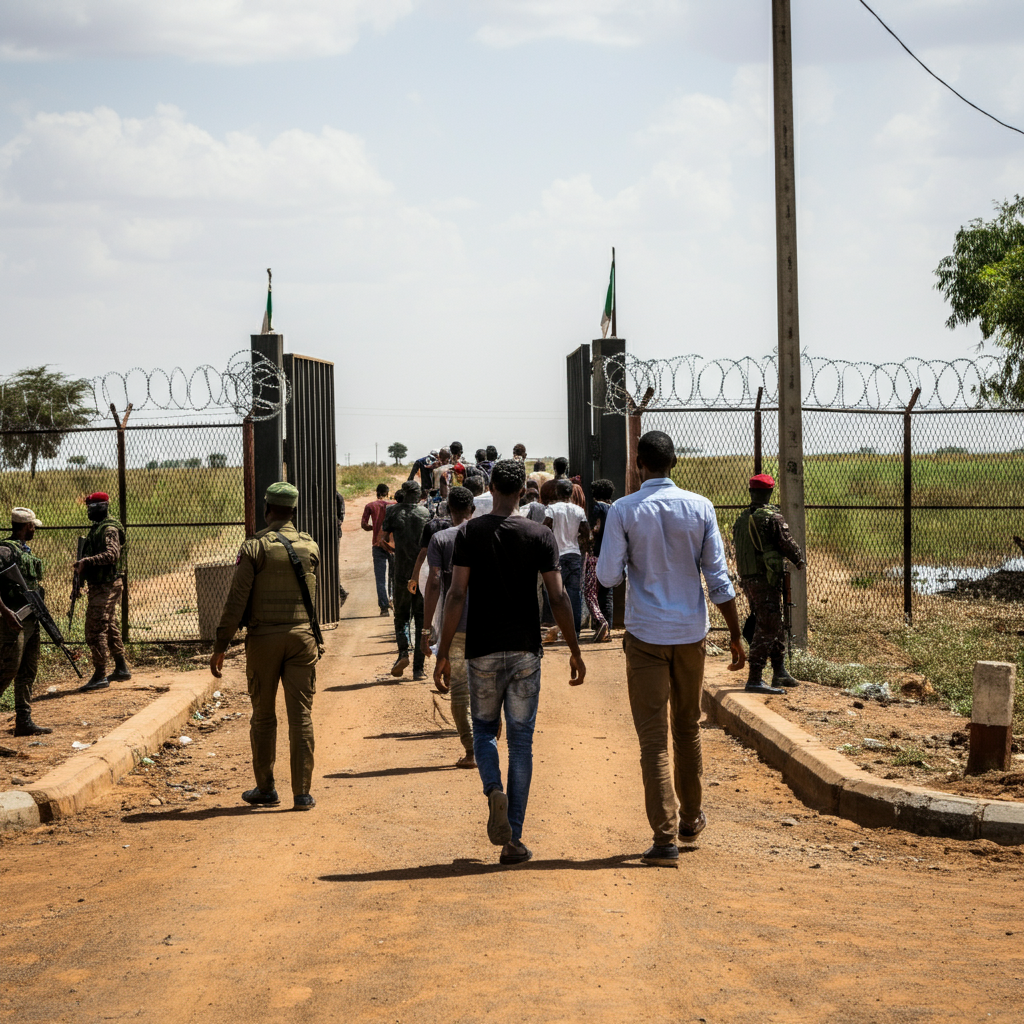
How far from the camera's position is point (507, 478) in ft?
18.1

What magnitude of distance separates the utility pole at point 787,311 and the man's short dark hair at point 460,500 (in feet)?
13.4

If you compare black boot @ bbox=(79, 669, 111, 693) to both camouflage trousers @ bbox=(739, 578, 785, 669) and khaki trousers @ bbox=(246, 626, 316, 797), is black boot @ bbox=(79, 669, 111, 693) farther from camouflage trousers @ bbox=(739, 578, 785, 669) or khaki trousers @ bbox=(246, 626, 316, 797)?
camouflage trousers @ bbox=(739, 578, 785, 669)

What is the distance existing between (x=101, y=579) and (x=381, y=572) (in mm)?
4711

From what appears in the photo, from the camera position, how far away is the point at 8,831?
6449 mm

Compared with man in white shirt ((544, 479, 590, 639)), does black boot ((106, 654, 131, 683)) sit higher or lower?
lower

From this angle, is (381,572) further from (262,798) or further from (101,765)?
(262,798)

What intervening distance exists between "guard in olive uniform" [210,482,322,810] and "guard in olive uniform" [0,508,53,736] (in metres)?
2.36

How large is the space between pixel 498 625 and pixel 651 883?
1301mm

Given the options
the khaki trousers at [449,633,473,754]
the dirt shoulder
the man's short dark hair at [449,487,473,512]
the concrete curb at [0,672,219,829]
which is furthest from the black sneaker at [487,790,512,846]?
the concrete curb at [0,672,219,829]

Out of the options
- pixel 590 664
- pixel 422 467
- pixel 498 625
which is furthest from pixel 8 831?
pixel 422 467

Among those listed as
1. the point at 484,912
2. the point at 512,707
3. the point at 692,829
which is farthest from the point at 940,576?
the point at 484,912

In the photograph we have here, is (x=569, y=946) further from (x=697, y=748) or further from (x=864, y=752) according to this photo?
(x=864, y=752)

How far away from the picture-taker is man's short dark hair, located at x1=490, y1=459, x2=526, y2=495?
550 centimetres

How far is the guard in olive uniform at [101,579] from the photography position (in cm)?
1011
